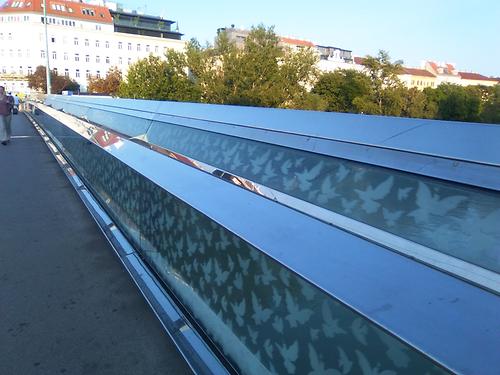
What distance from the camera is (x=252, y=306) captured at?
175 centimetres

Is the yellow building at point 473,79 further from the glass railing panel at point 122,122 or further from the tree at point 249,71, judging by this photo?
the glass railing panel at point 122,122

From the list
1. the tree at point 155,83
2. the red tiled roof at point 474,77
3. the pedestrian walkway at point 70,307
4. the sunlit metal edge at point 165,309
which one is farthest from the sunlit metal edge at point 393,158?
the red tiled roof at point 474,77

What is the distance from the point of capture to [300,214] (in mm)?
1830

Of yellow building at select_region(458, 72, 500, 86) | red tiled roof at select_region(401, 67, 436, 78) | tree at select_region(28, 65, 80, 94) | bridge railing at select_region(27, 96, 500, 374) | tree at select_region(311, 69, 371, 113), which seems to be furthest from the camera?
yellow building at select_region(458, 72, 500, 86)

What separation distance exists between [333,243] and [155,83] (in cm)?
4046

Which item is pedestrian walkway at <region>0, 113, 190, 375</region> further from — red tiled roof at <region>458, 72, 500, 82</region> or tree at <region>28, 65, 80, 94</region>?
red tiled roof at <region>458, 72, 500, 82</region>

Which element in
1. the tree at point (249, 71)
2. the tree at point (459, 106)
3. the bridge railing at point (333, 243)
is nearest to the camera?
the bridge railing at point (333, 243)

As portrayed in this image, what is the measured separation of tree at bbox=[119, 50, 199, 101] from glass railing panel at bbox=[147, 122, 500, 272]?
35.9 m

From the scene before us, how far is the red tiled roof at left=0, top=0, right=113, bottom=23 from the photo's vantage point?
84.0 meters

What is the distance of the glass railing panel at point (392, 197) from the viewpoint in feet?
5.19

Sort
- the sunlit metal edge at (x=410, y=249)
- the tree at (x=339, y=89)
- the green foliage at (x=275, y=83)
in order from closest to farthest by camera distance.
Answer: the sunlit metal edge at (x=410, y=249), the green foliage at (x=275, y=83), the tree at (x=339, y=89)

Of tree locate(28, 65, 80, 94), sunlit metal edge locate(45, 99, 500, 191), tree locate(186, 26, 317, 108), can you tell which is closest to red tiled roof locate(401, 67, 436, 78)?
tree locate(186, 26, 317, 108)

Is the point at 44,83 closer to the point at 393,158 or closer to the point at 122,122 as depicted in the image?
the point at 122,122

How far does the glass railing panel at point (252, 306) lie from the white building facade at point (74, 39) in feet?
284
